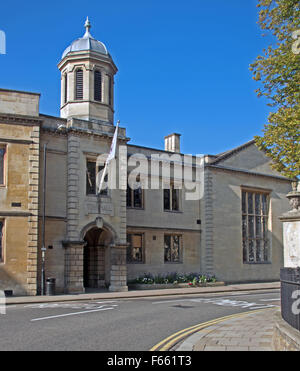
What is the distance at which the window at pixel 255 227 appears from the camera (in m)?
35.0

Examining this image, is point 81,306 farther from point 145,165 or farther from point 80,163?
point 145,165

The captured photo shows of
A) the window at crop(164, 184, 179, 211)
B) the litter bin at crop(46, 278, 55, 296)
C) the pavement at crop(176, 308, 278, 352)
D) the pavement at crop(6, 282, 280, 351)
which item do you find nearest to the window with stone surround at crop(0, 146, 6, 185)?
the litter bin at crop(46, 278, 55, 296)

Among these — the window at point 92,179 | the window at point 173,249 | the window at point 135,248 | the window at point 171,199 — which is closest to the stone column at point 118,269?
the window at point 135,248

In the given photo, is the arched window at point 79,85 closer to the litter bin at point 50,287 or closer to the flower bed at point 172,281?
the litter bin at point 50,287

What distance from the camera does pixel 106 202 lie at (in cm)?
2602

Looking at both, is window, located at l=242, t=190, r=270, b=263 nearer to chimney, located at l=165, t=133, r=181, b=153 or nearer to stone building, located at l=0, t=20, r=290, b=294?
stone building, located at l=0, t=20, r=290, b=294

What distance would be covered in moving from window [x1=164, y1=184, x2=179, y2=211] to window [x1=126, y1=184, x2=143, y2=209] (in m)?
2.15

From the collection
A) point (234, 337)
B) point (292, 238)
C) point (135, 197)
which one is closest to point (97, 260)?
point (135, 197)

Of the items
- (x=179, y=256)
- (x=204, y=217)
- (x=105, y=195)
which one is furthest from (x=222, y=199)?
A: (x=105, y=195)

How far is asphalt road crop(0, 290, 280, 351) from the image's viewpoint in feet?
31.6

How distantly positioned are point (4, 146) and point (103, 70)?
A: 8.62 metres

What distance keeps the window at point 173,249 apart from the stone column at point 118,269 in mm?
5307

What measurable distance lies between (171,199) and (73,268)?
9763mm

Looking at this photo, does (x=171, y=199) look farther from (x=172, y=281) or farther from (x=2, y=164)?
(x=2, y=164)
